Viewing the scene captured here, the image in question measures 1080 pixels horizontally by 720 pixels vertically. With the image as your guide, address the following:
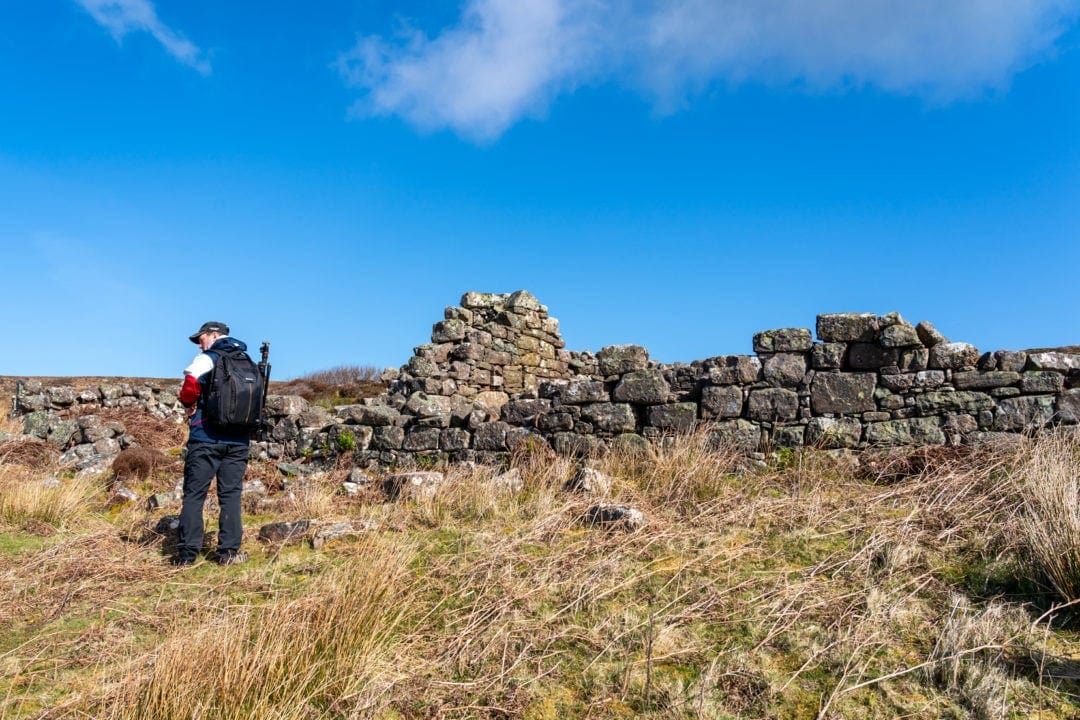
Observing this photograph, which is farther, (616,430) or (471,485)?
(616,430)

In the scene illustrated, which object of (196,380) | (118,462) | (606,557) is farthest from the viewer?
(118,462)

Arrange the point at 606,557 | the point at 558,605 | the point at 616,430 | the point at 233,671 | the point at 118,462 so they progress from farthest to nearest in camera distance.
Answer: the point at 118,462 → the point at 616,430 → the point at 606,557 → the point at 558,605 → the point at 233,671

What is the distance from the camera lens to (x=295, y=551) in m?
6.28

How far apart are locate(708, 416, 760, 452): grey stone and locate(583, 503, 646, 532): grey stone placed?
2.25m

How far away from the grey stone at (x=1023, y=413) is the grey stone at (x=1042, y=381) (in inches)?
3.1

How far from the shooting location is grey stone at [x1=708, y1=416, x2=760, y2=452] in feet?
27.0

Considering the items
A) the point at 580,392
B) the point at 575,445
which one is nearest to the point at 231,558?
the point at 575,445

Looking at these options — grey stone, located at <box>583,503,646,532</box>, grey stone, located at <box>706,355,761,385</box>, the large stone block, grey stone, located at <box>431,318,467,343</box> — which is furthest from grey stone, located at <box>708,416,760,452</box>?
grey stone, located at <box>431,318,467,343</box>

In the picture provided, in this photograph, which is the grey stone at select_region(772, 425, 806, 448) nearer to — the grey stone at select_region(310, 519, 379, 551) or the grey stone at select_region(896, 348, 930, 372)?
the grey stone at select_region(896, 348, 930, 372)

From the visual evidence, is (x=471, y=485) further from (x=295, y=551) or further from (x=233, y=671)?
(x=233, y=671)

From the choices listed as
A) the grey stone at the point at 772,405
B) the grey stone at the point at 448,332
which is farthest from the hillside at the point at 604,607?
the grey stone at the point at 448,332

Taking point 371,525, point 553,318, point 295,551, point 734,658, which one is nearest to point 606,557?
point 734,658

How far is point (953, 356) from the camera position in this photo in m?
7.80

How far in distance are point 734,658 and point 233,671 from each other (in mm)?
2595
